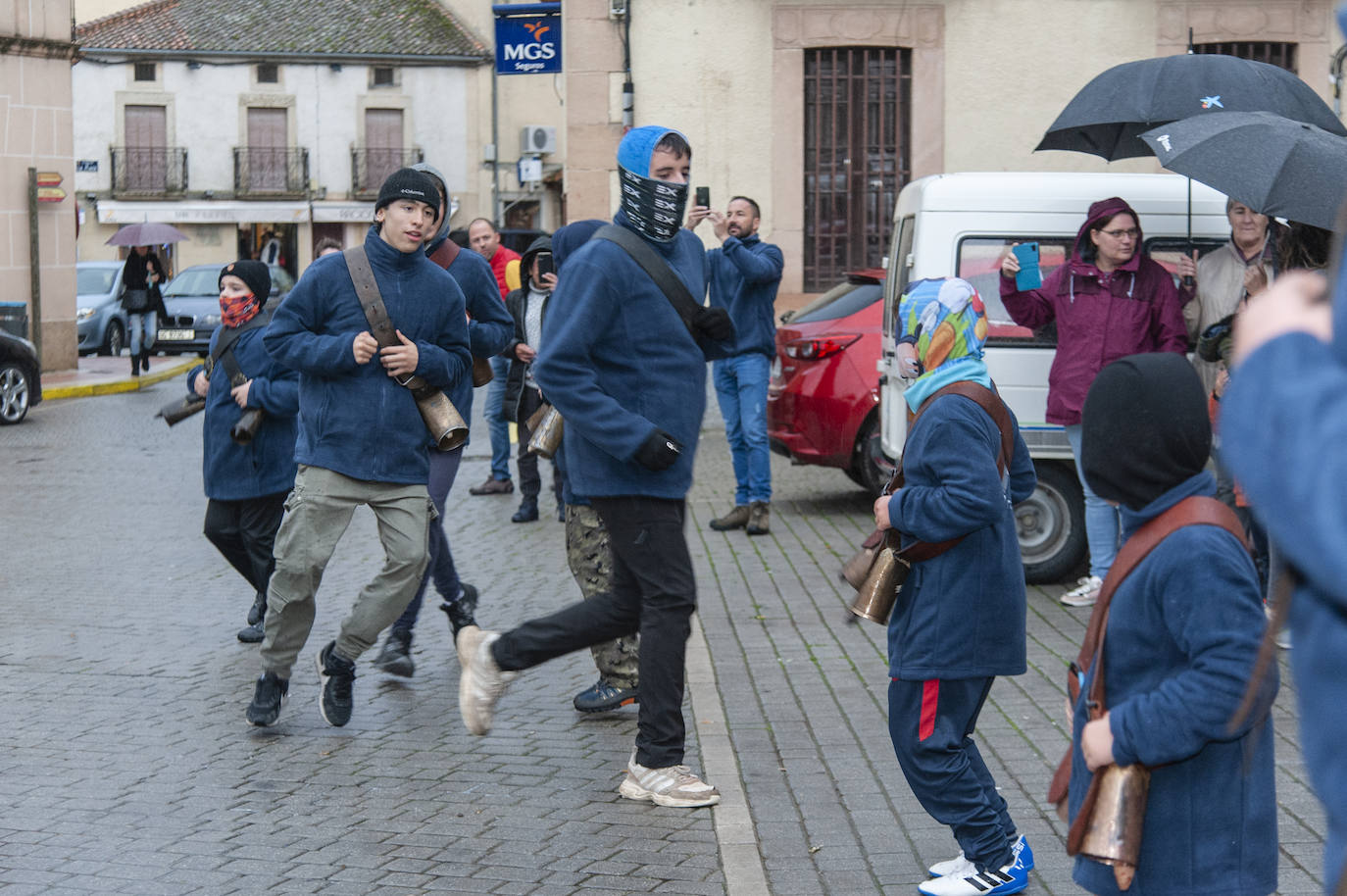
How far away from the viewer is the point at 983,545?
4.05 metres

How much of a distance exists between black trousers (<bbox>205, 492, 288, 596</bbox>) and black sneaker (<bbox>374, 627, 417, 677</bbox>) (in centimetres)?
62

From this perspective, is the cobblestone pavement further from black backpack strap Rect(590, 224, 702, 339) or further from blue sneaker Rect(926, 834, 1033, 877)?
black backpack strap Rect(590, 224, 702, 339)

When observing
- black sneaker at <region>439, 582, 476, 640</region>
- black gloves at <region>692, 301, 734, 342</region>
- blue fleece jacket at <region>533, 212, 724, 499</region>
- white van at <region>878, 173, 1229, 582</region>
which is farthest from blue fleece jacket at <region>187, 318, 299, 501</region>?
white van at <region>878, 173, 1229, 582</region>

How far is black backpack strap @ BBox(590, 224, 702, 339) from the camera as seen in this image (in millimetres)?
4809

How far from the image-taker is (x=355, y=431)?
5.52m

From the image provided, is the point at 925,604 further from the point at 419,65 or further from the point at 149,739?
the point at 419,65

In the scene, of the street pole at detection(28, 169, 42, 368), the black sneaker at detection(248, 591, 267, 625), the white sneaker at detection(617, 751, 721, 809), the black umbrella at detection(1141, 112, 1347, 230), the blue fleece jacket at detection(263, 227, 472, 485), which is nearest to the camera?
the white sneaker at detection(617, 751, 721, 809)

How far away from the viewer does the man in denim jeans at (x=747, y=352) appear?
32.0ft

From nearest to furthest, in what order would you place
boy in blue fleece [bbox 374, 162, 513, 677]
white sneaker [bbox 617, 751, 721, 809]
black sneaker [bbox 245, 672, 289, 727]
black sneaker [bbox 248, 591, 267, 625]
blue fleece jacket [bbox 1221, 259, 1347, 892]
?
blue fleece jacket [bbox 1221, 259, 1347, 892] → white sneaker [bbox 617, 751, 721, 809] → black sneaker [bbox 245, 672, 289, 727] → boy in blue fleece [bbox 374, 162, 513, 677] → black sneaker [bbox 248, 591, 267, 625]

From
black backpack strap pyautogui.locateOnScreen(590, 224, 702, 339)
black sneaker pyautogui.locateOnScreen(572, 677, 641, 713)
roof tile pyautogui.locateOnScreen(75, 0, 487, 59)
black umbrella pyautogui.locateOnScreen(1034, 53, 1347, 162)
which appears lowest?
black sneaker pyautogui.locateOnScreen(572, 677, 641, 713)

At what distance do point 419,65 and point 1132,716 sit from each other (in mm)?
48814

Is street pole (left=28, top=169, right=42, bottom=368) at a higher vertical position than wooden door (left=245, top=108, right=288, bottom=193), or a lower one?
lower

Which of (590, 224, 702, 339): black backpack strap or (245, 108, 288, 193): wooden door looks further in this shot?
(245, 108, 288, 193): wooden door

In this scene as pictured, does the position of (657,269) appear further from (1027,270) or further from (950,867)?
(1027,270)
